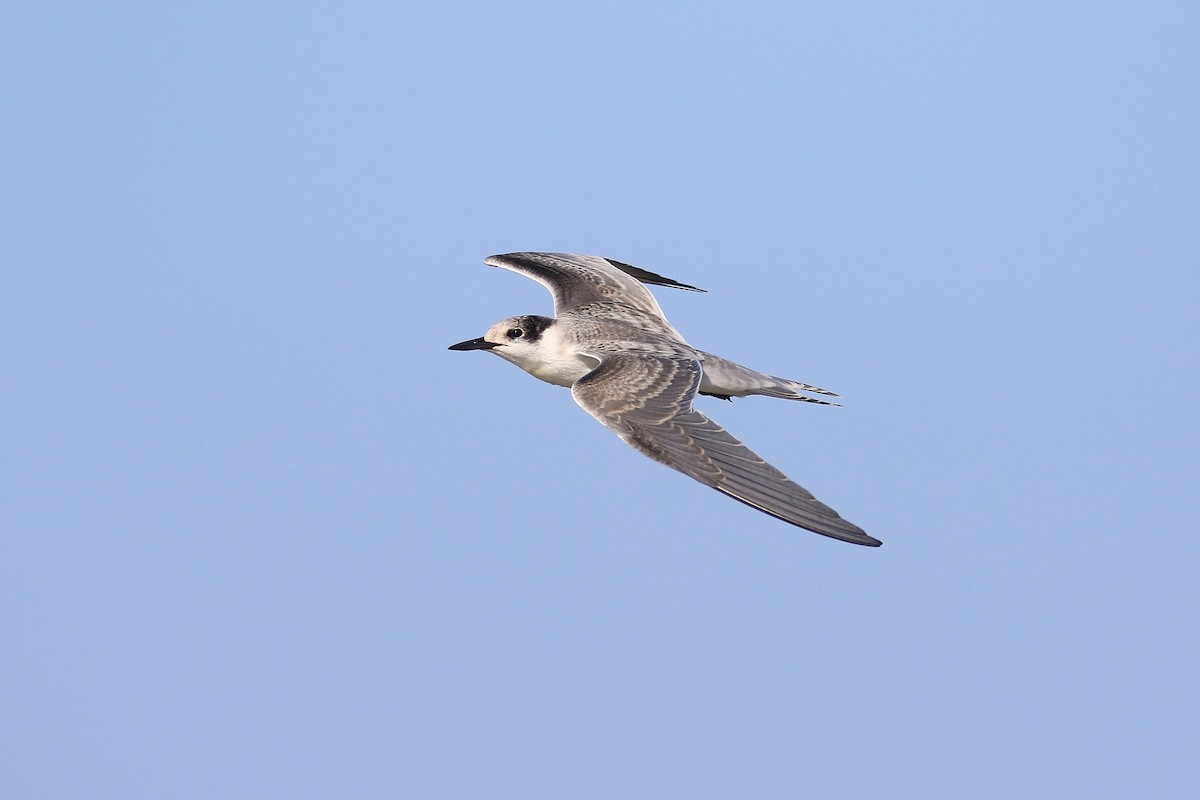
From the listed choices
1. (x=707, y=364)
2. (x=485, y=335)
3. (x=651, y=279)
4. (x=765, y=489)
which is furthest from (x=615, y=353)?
(x=651, y=279)

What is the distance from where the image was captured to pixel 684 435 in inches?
521

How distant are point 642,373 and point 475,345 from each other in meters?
3.06

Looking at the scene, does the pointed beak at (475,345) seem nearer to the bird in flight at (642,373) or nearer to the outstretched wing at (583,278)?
the bird in flight at (642,373)

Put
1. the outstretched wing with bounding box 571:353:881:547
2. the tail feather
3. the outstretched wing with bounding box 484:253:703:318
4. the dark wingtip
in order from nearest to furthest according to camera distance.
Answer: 1. the outstretched wing with bounding box 571:353:881:547
2. the tail feather
3. the outstretched wing with bounding box 484:253:703:318
4. the dark wingtip

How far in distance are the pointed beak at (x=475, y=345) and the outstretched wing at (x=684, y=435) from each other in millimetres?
1848

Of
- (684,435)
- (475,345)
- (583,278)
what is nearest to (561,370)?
(475,345)

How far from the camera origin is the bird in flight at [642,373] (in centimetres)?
1230

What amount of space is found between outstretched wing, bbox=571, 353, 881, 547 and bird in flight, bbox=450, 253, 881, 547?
0.4 inches

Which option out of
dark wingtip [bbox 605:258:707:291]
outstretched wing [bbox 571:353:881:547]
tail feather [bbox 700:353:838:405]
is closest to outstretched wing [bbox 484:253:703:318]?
dark wingtip [bbox 605:258:707:291]

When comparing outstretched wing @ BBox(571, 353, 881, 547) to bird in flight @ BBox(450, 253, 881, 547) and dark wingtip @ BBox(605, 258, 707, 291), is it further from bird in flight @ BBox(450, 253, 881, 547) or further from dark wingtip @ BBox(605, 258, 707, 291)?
dark wingtip @ BBox(605, 258, 707, 291)

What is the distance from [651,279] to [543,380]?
4.77 m

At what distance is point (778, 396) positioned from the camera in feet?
52.8

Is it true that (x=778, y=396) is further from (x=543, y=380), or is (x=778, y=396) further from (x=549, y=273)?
(x=549, y=273)

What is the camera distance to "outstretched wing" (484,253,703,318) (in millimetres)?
18141
